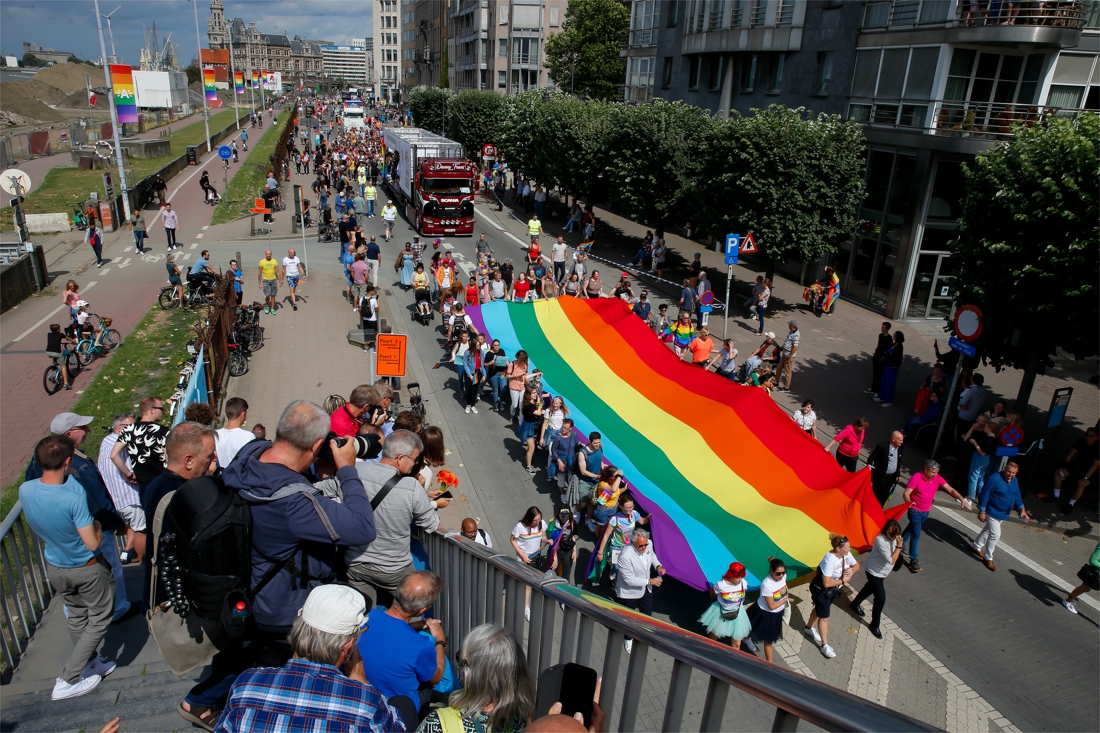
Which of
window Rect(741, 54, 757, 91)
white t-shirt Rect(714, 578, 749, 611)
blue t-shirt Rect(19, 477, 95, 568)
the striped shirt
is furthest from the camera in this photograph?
window Rect(741, 54, 757, 91)

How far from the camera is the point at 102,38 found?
30.8 meters

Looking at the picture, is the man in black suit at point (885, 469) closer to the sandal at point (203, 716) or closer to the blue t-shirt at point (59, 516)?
the sandal at point (203, 716)

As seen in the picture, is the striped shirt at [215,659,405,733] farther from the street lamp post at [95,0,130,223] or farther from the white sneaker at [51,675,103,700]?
the street lamp post at [95,0,130,223]

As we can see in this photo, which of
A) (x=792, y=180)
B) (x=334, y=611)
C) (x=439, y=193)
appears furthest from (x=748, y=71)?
(x=334, y=611)

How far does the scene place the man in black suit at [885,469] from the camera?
1109cm

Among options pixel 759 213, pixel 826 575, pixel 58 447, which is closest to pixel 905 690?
pixel 826 575

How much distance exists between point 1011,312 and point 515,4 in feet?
225

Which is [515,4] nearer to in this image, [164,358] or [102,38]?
[102,38]

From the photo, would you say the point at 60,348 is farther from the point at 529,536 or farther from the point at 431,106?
the point at 431,106

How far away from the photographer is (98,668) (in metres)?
5.55

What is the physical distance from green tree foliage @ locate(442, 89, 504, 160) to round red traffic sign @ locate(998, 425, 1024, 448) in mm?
44460

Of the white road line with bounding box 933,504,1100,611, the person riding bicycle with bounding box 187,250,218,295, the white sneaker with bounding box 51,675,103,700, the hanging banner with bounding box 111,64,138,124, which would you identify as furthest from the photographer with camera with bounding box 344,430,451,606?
the hanging banner with bounding box 111,64,138,124

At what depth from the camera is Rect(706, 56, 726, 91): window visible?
31516mm

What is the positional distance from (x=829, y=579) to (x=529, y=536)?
346 centimetres
